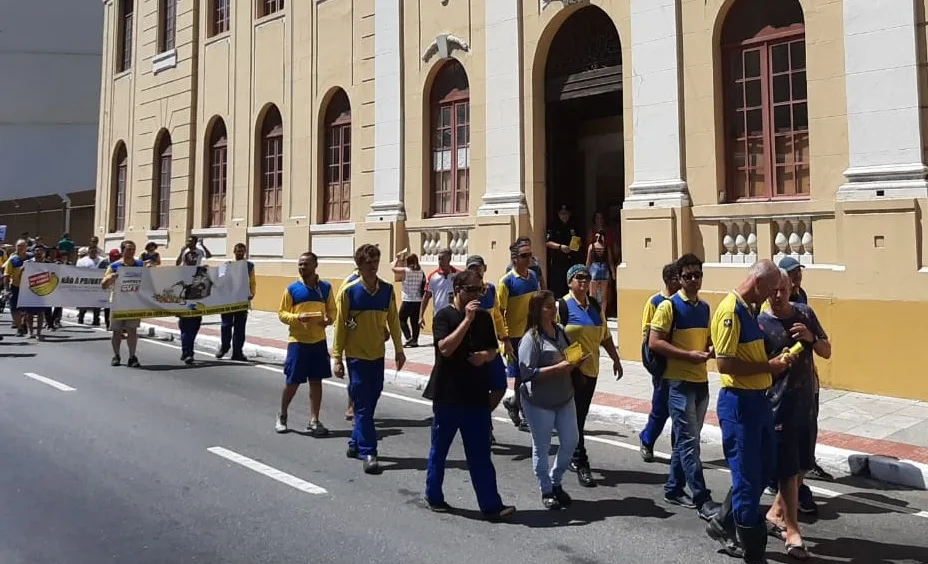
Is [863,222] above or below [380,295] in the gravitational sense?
above

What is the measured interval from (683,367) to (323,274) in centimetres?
1236

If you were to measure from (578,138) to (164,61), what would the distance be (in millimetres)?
13939

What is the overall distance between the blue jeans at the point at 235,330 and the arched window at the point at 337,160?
497 centimetres

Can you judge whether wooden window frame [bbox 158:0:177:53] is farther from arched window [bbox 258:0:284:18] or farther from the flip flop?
the flip flop

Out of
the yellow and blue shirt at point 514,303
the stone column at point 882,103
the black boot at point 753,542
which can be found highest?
the stone column at point 882,103

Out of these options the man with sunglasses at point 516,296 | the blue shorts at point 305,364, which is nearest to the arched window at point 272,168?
the blue shorts at point 305,364

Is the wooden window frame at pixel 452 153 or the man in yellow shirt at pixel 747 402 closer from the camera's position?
the man in yellow shirt at pixel 747 402

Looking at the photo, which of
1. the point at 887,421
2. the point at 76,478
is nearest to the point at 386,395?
the point at 76,478

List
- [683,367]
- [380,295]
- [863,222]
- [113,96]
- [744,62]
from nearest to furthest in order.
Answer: [683,367] → [380,295] → [863,222] → [744,62] → [113,96]

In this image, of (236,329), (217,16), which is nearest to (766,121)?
(236,329)

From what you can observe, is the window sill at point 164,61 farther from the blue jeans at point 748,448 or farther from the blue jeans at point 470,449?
the blue jeans at point 748,448

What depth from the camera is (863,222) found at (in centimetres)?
885

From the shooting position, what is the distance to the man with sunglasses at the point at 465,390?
496 cm

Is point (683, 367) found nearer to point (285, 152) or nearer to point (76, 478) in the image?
point (76, 478)
